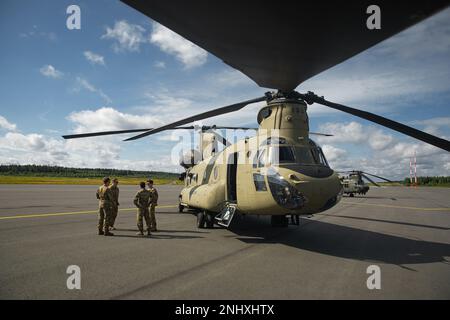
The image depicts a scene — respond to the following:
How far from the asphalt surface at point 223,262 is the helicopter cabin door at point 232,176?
4.20 ft

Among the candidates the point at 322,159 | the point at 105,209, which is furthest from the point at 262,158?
the point at 105,209

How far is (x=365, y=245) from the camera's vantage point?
25.9 feet

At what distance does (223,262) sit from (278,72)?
13.5 ft

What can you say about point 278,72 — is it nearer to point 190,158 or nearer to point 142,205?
point 142,205

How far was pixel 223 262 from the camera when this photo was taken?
6027 millimetres

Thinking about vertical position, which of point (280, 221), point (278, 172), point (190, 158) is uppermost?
point (190, 158)

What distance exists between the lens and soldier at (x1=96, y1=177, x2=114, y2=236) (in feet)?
29.4

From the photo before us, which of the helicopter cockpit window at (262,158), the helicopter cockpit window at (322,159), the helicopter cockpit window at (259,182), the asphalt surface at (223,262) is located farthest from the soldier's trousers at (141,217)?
the helicopter cockpit window at (322,159)

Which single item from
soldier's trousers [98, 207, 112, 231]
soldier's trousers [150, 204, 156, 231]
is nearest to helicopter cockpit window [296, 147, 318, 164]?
soldier's trousers [150, 204, 156, 231]

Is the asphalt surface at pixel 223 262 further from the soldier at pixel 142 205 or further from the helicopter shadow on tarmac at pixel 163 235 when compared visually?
the soldier at pixel 142 205

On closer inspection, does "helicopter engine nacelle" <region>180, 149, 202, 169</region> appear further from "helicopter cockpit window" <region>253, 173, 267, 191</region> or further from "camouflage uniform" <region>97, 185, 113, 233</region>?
"helicopter cockpit window" <region>253, 173, 267, 191</region>

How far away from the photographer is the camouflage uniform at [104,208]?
9.01 meters
